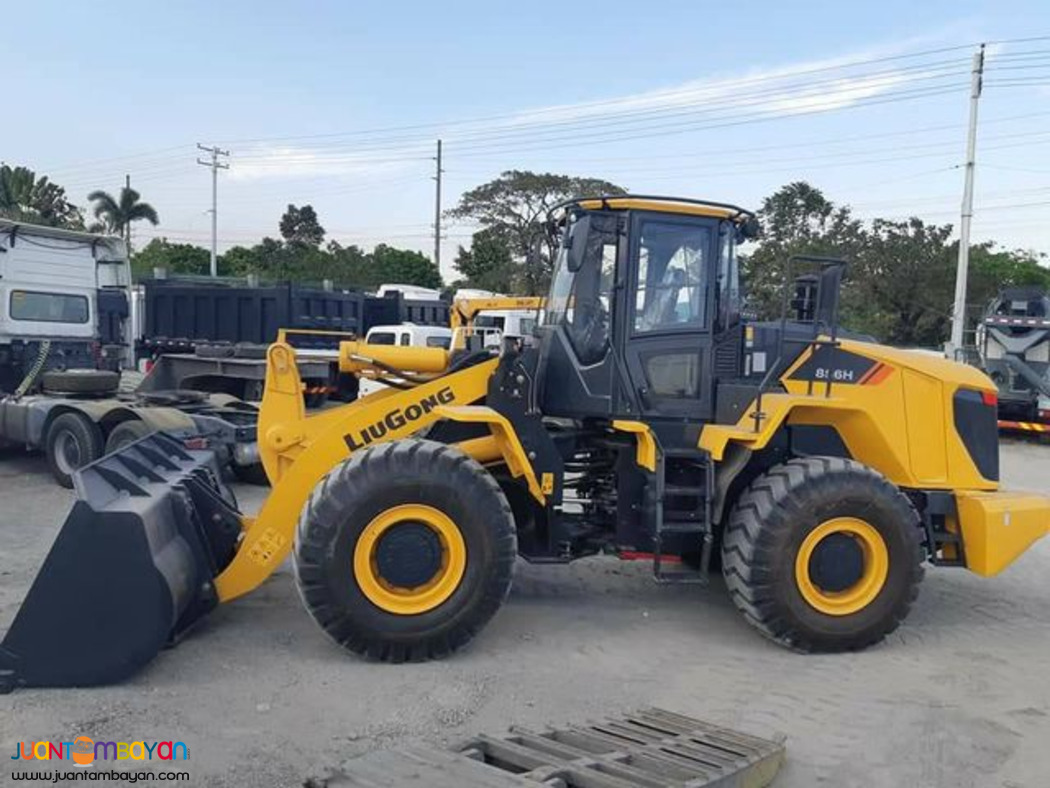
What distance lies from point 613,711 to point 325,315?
1409cm

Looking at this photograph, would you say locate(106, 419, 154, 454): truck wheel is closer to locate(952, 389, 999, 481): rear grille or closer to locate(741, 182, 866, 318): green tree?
locate(952, 389, 999, 481): rear grille

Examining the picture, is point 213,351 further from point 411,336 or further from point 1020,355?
point 1020,355

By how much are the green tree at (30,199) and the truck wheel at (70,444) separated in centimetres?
3931

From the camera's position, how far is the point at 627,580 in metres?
6.87

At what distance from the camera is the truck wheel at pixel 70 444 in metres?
9.73

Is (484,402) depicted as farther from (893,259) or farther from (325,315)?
(893,259)

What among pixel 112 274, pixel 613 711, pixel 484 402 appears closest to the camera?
pixel 613 711

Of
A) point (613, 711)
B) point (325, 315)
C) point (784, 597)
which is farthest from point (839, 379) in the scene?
point (325, 315)

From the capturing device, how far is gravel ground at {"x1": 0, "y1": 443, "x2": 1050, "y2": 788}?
13.3ft

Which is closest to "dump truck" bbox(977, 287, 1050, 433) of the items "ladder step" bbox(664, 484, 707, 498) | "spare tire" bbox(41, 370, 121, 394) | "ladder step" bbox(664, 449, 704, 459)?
"ladder step" bbox(664, 449, 704, 459)

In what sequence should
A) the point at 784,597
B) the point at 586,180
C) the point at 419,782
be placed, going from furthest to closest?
the point at 586,180 < the point at 784,597 < the point at 419,782

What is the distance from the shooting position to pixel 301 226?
198 feet

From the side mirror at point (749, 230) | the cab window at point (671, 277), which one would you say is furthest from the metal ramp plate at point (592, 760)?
the side mirror at point (749, 230)

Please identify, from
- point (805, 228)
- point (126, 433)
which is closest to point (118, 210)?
point (805, 228)
